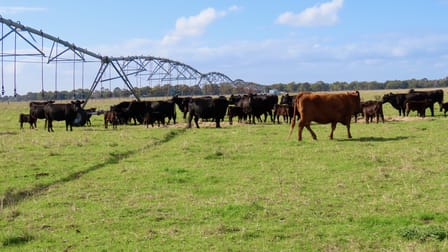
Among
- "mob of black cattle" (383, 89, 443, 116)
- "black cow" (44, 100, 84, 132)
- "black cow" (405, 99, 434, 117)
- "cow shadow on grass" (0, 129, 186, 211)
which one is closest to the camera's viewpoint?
"cow shadow on grass" (0, 129, 186, 211)

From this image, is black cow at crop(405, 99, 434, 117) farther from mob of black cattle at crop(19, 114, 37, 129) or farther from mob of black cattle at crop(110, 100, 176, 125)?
mob of black cattle at crop(19, 114, 37, 129)

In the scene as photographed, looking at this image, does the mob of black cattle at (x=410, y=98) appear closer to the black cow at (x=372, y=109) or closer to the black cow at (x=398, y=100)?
the black cow at (x=398, y=100)

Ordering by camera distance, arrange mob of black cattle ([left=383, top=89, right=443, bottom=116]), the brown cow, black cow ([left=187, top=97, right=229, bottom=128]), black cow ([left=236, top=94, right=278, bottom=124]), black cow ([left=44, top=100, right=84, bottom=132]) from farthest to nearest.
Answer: mob of black cattle ([left=383, top=89, right=443, bottom=116]), black cow ([left=236, top=94, right=278, bottom=124]), black cow ([left=44, top=100, right=84, bottom=132]), black cow ([left=187, top=97, right=229, bottom=128]), the brown cow

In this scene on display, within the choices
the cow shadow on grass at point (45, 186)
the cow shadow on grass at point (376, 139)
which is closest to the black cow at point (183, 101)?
the cow shadow on grass at point (45, 186)

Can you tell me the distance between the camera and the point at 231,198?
9750 mm

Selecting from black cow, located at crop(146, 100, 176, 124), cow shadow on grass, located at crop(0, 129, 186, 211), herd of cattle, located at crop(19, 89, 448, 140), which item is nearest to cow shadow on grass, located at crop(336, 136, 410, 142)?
herd of cattle, located at crop(19, 89, 448, 140)

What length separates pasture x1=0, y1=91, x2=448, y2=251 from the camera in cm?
727

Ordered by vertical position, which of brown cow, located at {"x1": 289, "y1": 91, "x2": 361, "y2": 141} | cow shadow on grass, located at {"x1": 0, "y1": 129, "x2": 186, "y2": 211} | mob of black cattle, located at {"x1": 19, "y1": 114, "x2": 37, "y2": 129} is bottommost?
cow shadow on grass, located at {"x1": 0, "y1": 129, "x2": 186, "y2": 211}

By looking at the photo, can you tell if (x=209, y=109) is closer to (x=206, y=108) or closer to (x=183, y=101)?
(x=206, y=108)

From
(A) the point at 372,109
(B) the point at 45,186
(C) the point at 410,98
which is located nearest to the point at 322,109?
(A) the point at 372,109

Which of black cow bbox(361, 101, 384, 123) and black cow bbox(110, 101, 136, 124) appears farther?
black cow bbox(110, 101, 136, 124)

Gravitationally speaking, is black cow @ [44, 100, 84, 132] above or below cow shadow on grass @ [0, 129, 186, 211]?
above

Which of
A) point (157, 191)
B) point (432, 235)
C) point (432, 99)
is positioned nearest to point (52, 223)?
point (157, 191)

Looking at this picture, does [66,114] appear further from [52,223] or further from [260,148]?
[52,223]
